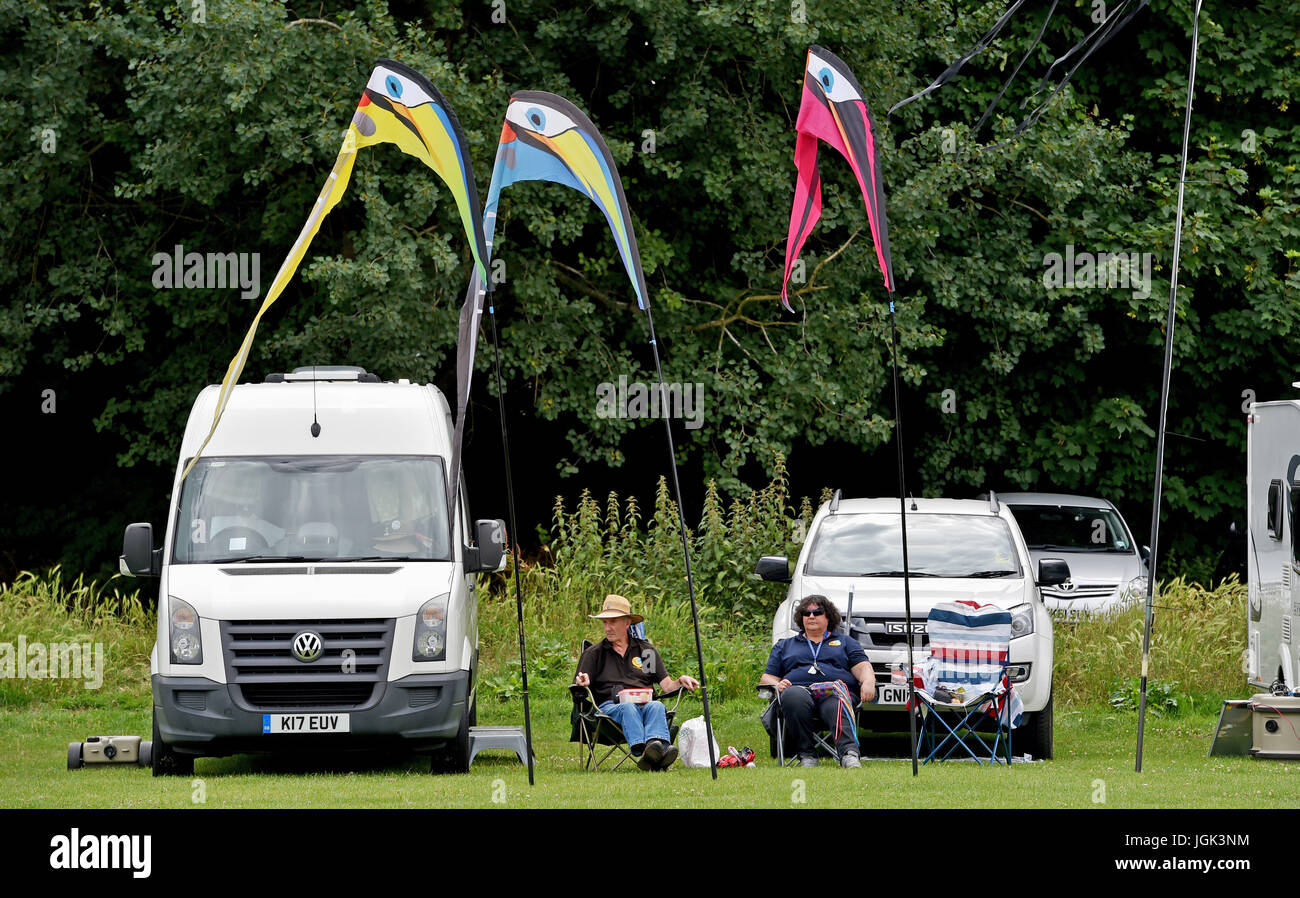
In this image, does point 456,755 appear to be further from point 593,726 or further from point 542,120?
point 542,120

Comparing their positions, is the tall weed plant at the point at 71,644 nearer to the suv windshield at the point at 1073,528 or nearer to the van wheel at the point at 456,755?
the van wheel at the point at 456,755

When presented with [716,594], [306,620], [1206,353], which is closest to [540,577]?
[716,594]

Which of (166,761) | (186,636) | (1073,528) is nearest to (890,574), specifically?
(186,636)

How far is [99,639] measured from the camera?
1658 cm

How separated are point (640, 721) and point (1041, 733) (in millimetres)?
2930

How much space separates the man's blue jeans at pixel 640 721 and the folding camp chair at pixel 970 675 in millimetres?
1795

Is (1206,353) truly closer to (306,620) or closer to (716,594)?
(716,594)

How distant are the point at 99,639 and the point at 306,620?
267 inches

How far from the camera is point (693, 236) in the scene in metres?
21.4

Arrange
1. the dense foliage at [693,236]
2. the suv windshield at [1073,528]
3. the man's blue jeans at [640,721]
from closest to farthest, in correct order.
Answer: the man's blue jeans at [640,721], the dense foliage at [693,236], the suv windshield at [1073,528]

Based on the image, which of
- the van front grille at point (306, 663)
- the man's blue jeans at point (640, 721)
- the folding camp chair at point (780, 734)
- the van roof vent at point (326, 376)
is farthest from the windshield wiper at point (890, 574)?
the van roof vent at point (326, 376)

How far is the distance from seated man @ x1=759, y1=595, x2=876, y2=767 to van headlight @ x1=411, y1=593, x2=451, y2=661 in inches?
87.3

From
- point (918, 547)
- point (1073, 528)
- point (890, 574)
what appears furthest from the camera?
point (1073, 528)

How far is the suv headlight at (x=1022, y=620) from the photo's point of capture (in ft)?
38.8
